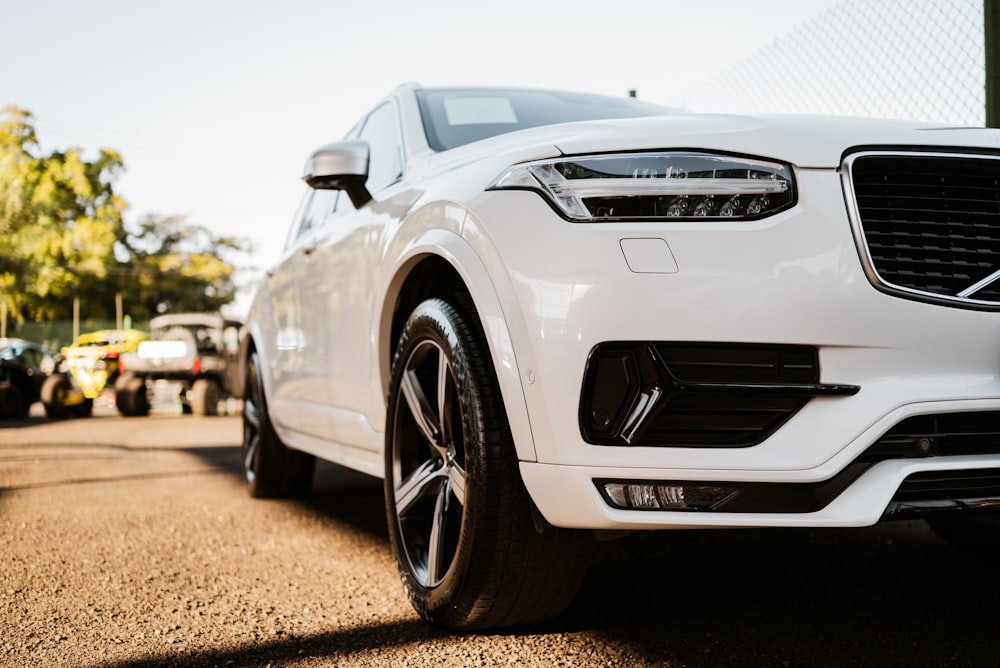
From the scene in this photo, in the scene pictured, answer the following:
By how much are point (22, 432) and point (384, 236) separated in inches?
390

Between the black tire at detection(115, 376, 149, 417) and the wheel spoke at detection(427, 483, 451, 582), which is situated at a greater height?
the wheel spoke at detection(427, 483, 451, 582)

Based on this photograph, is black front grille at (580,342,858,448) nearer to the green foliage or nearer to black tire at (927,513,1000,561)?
black tire at (927,513,1000,561)

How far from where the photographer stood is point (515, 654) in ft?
8.04

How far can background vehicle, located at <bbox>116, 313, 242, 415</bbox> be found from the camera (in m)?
15.9

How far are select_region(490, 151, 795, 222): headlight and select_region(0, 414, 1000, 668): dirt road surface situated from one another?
109 cm

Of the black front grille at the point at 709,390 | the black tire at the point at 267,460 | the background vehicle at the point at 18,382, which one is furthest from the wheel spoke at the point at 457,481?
the background vehicle at the point at 18,382

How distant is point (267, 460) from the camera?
17.1ft

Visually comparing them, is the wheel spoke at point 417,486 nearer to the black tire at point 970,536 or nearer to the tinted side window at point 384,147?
the tinted side window at point 384,147

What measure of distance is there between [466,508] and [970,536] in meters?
2.04

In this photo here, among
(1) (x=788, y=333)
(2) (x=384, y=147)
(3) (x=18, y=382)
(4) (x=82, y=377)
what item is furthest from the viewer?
(4) (x=82, y=377)

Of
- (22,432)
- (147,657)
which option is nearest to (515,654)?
(147,657)

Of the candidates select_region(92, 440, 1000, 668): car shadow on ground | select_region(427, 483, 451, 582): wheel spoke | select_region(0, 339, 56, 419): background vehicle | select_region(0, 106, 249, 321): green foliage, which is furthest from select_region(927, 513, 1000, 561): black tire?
select_region(0, 106, 249, 321): green foliage

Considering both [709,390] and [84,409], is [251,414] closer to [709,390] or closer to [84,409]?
[709,390]

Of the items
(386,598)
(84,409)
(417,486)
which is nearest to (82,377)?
(84,409)
